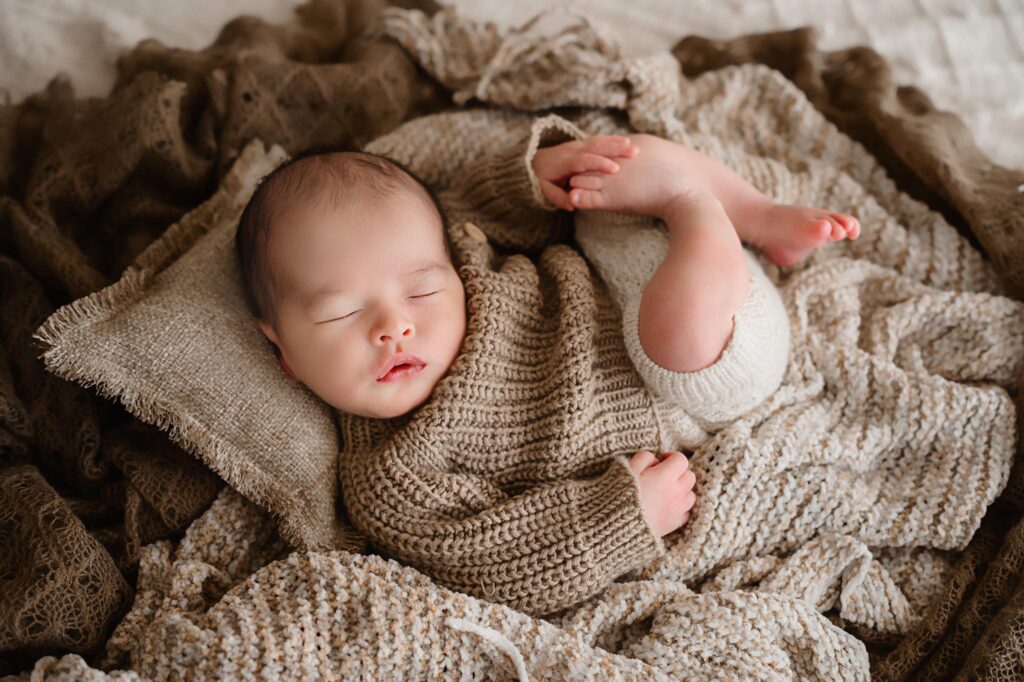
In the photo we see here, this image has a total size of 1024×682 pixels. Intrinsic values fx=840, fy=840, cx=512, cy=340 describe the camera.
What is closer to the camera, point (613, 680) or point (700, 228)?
point (613, 680)

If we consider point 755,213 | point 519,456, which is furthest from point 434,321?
point 755,213

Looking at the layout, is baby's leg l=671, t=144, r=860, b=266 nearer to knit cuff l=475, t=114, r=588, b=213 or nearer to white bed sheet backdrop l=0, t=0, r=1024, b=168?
knit cuff l=475, t=114, r=588, b=213

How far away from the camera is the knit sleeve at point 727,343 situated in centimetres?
118

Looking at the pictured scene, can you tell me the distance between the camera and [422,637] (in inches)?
40.9

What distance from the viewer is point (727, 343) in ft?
3.84

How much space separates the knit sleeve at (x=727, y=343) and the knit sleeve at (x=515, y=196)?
0.29ft

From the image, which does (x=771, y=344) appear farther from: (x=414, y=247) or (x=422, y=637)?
(x=422, y=637)

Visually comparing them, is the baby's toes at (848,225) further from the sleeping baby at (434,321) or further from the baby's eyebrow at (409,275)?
the baby's eyebrow at (409,275)

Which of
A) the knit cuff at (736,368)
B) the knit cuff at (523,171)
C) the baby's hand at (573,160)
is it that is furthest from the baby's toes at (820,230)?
the knit cuff at (523,171)

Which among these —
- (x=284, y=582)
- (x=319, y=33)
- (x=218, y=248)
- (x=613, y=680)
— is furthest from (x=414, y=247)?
(x=319, y=33)

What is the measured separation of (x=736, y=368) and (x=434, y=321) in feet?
1.40

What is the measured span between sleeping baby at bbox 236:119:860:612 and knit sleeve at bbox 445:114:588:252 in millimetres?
122

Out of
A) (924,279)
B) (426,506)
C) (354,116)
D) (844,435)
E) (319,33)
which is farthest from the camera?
(319,33)

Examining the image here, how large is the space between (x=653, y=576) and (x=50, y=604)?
0.79m
